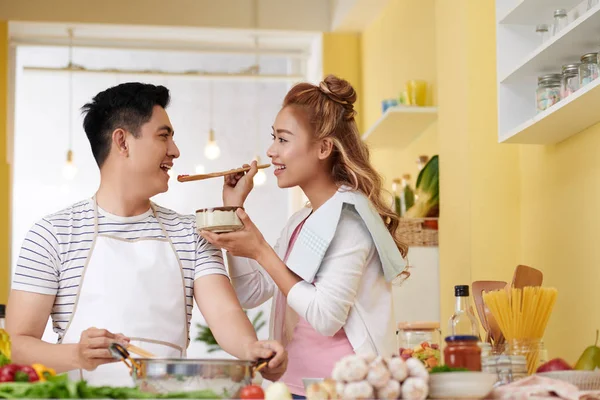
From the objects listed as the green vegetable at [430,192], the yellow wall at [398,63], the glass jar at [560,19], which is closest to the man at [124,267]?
the glass jar at [560,19]

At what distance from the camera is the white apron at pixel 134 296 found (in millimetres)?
2262

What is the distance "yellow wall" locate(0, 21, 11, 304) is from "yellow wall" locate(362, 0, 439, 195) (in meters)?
2.44

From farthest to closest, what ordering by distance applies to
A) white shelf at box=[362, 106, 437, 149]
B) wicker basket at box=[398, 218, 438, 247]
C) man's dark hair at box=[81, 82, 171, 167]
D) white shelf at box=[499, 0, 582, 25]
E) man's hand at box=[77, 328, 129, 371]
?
1. white shelf at box=[362, 106, 437, 149]
2. wicker basket at box=[398, 218, 438, 247]
3. white shelf at box=[499, 0, 582, 25]
4. man's dark hair at box=[81, 82, 171, 167]
5. man's hand at box=[77, 328, 129, 371]

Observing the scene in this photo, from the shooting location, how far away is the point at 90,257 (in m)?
2.31

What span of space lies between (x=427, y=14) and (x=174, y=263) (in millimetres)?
2936

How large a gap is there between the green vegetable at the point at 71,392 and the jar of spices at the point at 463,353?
1.40ft

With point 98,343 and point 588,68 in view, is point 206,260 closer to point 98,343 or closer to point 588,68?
point 98,343

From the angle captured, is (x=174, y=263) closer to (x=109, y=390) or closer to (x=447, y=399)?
(x=109, y=390)

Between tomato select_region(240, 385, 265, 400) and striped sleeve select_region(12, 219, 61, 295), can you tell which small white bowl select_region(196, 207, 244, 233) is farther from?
tomato select_region(240, 385, 265, 400)

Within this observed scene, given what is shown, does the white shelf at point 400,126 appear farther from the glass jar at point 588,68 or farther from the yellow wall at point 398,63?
the glass jar at point 588,68

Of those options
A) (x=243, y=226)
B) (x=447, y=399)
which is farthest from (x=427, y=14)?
(x=447, y=399)

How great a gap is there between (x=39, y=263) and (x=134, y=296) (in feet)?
0.84

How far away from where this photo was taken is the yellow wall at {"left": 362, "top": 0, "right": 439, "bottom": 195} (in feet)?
15.8

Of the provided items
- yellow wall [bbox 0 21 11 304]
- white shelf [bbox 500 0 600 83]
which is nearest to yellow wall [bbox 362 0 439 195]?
white shelf [bbox 500 0 600 83]
